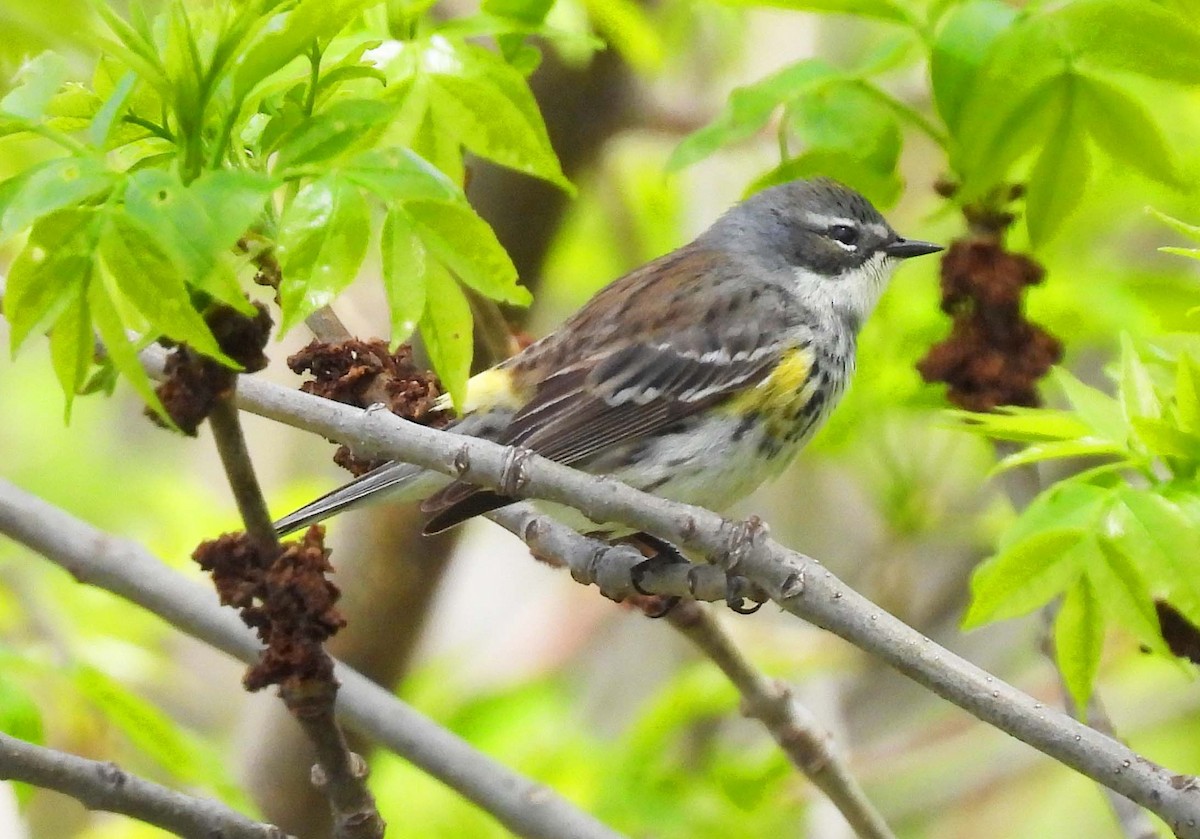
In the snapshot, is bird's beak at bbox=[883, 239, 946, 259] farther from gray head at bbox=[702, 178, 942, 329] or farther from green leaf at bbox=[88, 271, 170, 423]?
green leaf at bbox=[88, 271, 170, 423]

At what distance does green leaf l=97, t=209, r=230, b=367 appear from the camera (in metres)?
1.54

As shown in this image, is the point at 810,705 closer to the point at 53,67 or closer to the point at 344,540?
the point at 344,540

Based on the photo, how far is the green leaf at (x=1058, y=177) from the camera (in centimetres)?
251

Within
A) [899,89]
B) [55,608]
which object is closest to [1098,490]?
[899,89]

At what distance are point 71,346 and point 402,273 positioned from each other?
1.25ft

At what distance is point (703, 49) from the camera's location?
5.62 meters

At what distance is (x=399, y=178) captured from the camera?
168cm

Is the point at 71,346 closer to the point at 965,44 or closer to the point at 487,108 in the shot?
the point at 487,108

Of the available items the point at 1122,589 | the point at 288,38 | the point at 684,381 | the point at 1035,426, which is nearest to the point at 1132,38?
the point at 1035,426

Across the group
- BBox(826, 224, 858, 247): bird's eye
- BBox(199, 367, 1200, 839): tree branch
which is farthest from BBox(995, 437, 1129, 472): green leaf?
BBox(826, 224, 858, 247): bird's eye

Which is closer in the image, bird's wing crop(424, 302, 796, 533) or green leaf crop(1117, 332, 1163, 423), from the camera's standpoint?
green leaf crop(1117, 332, 1163, 423)

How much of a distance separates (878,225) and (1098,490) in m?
1.59

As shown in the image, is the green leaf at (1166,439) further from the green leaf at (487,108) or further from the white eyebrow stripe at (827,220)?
the white eyebrow stripe at (827,220)

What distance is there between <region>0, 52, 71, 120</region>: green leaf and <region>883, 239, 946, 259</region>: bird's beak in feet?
7.16
